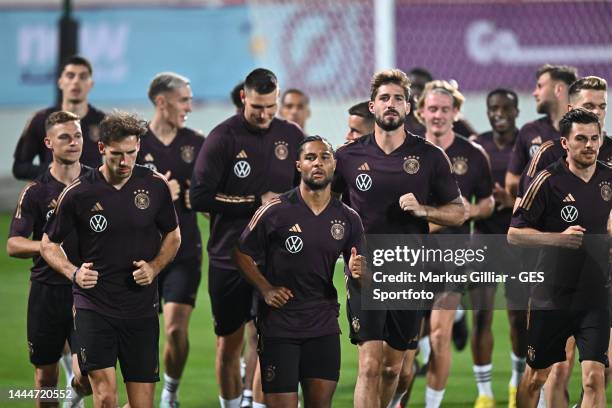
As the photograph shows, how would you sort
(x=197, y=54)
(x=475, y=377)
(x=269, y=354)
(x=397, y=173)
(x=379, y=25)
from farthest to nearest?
(x=197, y=54), (x=379, y=25), (x=475, y=377), (x=397, y=173), (x=269, y=354)

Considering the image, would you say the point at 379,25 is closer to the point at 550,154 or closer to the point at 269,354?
the point at 550,154

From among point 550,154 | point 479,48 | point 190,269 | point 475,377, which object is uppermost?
point 479,48

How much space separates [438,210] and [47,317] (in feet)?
9.06

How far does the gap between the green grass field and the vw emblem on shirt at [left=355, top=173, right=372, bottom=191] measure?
86.6 inches

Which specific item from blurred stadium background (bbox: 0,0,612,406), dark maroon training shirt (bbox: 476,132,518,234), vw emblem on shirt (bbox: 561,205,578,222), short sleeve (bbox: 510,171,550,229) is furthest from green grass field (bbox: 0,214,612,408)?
vw emblem on shirt (bbox: 561,205,578,222)

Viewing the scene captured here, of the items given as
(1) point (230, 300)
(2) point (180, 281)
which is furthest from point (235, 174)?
(2) point (180, 281)

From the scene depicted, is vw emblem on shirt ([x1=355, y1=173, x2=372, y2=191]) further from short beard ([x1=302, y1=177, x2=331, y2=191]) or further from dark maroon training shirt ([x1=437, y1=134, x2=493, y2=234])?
dark maroon training shirt ([x1=437, y1=134, x2=493, y2=234])

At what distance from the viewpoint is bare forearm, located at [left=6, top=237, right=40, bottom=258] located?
909 cm

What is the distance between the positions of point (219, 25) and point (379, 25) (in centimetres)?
293

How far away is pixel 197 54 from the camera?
19422 mm

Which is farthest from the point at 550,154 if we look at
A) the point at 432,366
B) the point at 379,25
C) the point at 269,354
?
the point at 379,25

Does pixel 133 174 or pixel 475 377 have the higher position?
pixel 133 174

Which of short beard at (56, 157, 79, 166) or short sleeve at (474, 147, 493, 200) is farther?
short sleeve at (474, 147, 493, 200)

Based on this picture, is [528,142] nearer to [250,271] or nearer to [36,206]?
[250,271]
